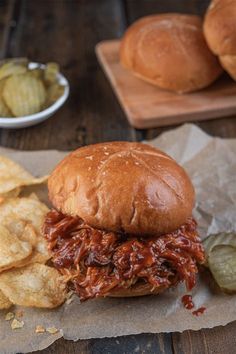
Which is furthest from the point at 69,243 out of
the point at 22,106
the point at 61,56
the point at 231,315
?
the point at 61,56

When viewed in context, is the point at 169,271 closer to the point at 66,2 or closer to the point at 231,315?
the point at 231,315

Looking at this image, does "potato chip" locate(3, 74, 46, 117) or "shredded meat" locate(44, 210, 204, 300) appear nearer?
"shredded meat" locate(44, 210, 204, 300)

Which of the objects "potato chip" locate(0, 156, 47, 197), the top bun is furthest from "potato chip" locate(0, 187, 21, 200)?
the top bun

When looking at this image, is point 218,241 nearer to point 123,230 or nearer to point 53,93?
point 123,230

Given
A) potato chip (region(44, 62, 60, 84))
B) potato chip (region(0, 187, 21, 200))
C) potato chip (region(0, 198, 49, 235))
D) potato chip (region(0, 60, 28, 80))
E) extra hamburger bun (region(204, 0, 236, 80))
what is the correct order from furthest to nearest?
potato chip (region(44, 62, 60, 84)) < potato chip (region(0, 60, 28, 80)) < extra hamburger bun (region(204, 0, 236, 80)) < potato chip (region(0, 187, 21, 200)) < potato chip (region(0, 198, 49, 235))

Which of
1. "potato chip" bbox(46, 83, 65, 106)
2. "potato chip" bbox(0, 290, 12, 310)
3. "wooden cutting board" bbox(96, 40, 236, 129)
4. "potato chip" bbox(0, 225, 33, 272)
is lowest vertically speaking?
"wooden cutting board" bbox(96, 40, 236, 129)

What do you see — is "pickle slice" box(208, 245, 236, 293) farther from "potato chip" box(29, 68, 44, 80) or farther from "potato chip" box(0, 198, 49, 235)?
"potato chip" box(29, 68, 44, 80)

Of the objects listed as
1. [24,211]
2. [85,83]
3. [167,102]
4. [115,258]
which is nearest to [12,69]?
[85,83]

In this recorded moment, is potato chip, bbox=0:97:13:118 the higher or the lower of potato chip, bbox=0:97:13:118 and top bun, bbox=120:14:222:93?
the higher
